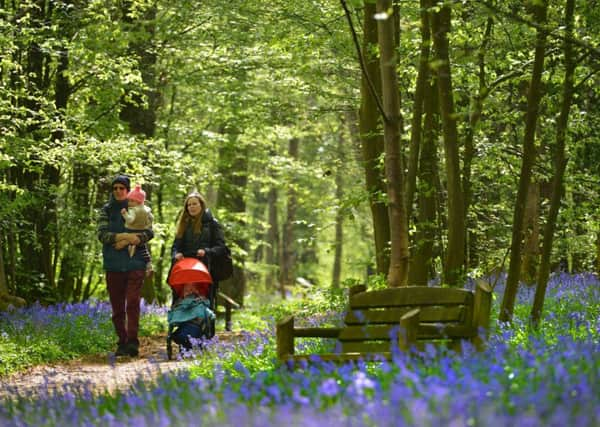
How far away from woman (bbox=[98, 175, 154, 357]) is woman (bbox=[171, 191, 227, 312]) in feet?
1.45

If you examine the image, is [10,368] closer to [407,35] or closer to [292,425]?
[407,35]

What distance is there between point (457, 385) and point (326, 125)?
33.2 m

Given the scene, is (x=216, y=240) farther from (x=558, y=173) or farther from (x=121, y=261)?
(x=558, y=173)

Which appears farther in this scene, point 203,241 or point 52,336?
point 52,336

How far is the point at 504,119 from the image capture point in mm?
12188

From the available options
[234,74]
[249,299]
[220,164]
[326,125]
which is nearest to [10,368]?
[234,74]

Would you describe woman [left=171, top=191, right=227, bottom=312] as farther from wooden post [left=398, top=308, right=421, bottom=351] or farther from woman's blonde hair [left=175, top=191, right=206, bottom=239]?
wooden post [left=398, top=308, right=421, bottom=351]

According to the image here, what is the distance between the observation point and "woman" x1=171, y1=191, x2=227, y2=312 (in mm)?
12648

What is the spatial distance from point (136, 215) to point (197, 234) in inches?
33.9

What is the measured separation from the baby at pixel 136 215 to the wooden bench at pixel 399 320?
5525 mm

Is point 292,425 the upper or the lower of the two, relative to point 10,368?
upper

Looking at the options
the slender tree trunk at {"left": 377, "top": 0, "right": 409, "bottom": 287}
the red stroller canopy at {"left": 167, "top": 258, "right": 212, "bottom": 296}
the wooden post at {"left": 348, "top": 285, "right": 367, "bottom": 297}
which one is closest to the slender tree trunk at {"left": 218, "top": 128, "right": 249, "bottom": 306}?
the red stroller canopy at {"left": 167, "top": 258, "right": 212, "bottom": 296}

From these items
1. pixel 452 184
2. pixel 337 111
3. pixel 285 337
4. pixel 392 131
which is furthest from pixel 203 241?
pixel 337 111

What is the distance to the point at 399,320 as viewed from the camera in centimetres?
724
